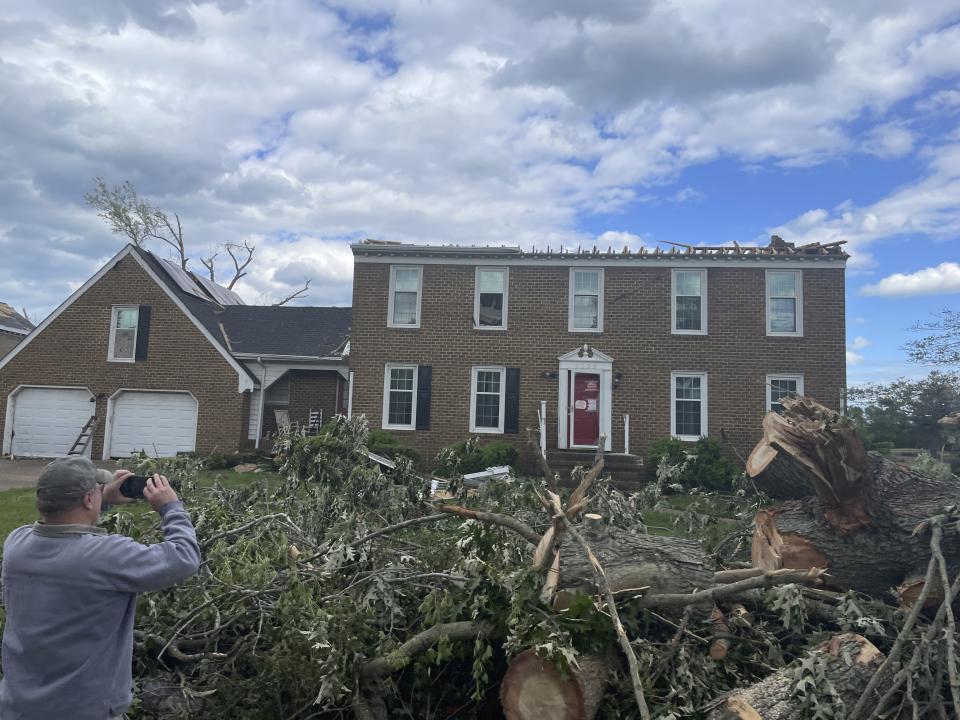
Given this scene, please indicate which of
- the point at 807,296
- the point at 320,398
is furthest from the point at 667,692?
the point at 320,398

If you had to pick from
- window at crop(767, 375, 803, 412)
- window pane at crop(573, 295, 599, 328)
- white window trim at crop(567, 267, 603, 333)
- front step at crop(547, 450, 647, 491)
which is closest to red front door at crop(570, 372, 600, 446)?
front step at crop(547, 450, 647, 491)

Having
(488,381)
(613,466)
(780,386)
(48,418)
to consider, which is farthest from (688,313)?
(48,418)

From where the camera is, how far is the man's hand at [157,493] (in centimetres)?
253

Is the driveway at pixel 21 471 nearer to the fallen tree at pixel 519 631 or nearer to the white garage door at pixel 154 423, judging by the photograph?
the white garage door at pixel 154 423

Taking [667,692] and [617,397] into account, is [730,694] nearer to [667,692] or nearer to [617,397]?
[667,692]

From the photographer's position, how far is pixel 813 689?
9.58ft

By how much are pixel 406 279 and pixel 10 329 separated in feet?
Answer: 67.1

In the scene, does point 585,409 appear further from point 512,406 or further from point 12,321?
point 12,321

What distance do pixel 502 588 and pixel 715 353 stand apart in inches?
523

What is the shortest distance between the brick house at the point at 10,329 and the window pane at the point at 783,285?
27418 mm

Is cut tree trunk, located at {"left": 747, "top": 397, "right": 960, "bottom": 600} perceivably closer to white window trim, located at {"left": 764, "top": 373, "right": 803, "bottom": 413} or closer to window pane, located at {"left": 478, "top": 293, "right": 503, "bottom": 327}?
white window trim, located at {"left": 764, "top": 373, "right": 803, "bottom": 413}

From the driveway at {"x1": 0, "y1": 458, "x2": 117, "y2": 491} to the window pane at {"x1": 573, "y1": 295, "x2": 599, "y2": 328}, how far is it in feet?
36.3

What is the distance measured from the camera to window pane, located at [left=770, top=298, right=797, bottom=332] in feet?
50.0

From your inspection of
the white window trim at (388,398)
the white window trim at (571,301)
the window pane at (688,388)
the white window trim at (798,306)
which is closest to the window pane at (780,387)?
the white window trim at (798,306)
